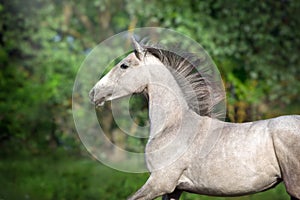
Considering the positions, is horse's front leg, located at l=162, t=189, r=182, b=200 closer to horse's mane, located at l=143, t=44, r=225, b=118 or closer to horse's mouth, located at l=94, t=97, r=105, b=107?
horse's mane, located at l=143, t=44, r=225, b=118

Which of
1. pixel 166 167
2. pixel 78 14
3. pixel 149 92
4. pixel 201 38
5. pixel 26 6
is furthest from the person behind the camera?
pixel 78 14

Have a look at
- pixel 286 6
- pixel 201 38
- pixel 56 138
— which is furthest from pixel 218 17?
pixel 56 138

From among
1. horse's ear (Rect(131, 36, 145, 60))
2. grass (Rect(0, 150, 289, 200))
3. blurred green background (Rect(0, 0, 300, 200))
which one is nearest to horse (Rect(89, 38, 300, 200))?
horse's ear (Rect(131, 36, 145, 60))

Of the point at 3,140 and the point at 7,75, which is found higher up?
the point at 7,75

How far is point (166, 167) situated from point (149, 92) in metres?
0.72

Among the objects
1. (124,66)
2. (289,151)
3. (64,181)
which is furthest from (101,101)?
(64,181)

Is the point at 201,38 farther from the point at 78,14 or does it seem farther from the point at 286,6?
the point at 78,14

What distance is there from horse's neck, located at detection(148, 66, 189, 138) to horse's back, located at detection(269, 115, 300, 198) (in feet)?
2.86

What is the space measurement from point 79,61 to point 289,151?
11.9m

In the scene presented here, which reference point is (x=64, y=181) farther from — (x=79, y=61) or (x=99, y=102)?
(x=79, y=61)

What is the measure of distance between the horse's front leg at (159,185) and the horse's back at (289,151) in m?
0.85

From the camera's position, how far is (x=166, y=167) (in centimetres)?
493

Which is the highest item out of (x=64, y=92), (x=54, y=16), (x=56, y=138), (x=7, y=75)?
(x=54, y=16)

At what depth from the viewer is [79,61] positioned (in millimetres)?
16016
